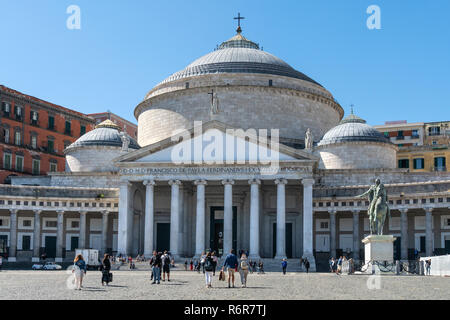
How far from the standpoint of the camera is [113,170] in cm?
6462

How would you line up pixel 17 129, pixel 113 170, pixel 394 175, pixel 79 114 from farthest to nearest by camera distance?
pixel 79 114, pixel 17 129, pixel 113 170, pixel 394 175

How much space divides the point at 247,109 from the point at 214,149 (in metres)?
12.6

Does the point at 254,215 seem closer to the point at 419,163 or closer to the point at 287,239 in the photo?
the point at 287,239

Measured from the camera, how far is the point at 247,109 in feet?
212

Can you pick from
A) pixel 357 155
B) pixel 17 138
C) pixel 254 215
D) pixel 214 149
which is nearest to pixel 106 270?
pixel 254 215

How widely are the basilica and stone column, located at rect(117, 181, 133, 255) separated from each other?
80 mm

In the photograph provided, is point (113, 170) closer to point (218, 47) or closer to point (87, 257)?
point (87, 257)

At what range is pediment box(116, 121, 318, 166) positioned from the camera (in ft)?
172

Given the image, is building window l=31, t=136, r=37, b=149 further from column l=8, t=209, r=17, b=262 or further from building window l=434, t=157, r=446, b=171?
building window l=434, t=157, r=446, b=171

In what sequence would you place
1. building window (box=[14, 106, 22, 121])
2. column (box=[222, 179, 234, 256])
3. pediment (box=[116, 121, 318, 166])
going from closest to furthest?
column (box=[222, 179, 234, 256]) → pediment (box=[116, 121, 318, 166]) → building window (box=[14, 106, 22, 121])

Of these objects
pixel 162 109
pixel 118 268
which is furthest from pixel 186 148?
pixel 162 109

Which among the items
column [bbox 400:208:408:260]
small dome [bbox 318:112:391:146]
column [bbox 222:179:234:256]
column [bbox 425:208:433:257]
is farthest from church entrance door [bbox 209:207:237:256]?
column [bbox 425:208:433:257]

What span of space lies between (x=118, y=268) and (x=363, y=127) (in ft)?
89.5

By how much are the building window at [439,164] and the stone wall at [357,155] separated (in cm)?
1393
